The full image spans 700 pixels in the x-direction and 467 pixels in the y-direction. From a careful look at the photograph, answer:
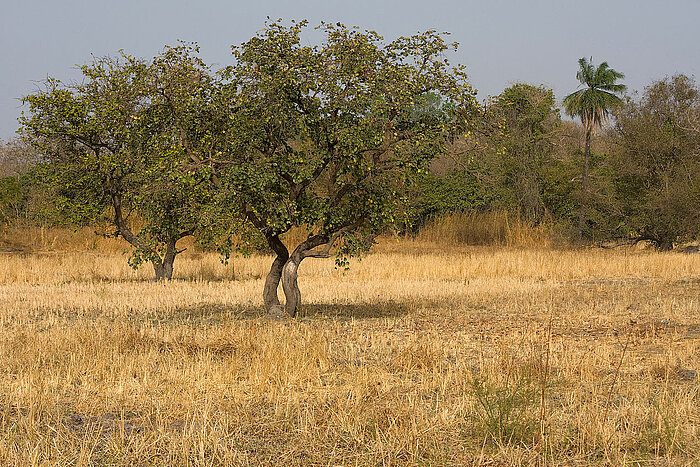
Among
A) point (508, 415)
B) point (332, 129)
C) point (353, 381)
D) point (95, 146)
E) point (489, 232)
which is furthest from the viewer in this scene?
point (489, 232)

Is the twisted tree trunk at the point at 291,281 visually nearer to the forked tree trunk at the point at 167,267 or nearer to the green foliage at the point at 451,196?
the forked tree trunk at the point at 167,267

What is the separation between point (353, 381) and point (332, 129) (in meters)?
5.57

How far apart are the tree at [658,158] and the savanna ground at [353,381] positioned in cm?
1824

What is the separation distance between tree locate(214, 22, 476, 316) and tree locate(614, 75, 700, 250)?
24182 mm

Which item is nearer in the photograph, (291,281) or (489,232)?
(291,281)

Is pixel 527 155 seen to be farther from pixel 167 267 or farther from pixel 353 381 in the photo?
pixel 353 381

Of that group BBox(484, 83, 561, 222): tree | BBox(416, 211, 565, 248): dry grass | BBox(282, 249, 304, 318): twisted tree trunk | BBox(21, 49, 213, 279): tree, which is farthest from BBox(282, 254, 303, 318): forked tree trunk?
BBox(484, 83, 561, 222): tree

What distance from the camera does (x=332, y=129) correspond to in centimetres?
1252

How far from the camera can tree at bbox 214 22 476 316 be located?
12.5 metres

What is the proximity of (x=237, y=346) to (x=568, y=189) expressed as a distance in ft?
108

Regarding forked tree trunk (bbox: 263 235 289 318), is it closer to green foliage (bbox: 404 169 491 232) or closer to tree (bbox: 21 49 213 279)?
tree (bbox: 21 49 213 279)

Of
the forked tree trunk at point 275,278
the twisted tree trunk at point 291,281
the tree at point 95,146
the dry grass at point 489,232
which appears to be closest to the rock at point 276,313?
the forked tree trunk at point 275,278

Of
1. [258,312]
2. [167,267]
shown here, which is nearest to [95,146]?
[167,267]

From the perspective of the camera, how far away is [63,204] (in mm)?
21000
